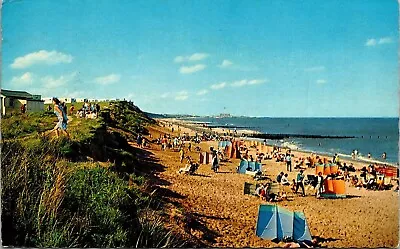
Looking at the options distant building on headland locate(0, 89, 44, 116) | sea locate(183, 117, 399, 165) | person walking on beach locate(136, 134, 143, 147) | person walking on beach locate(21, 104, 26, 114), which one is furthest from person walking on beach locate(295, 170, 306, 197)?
person walking on beach locate(21, 104, 26, 114)

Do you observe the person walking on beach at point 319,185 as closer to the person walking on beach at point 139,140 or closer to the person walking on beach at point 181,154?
the person walking on beach at point 181,154

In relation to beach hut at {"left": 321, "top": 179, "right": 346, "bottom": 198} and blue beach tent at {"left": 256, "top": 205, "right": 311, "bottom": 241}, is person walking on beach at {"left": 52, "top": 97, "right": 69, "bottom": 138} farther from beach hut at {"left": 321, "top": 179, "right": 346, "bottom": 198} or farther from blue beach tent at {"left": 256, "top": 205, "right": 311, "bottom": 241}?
beach hut at {"left": 321, "top": 179, "right": 346, "bottom": 198}

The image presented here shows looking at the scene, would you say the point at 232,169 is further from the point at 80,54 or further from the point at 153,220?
the point at 80,54

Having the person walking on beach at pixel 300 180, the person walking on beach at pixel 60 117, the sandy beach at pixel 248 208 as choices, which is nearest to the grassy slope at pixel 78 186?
the person walking on beach at pixel 60 117

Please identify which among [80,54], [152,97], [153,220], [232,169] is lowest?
[153,220]

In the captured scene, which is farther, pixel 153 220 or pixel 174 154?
pixel 174 154

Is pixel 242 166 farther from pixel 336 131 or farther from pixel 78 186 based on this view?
pixel 78 186

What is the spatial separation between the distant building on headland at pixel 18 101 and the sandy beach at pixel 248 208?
1168mm

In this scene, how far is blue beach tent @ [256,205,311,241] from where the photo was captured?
18.9ft

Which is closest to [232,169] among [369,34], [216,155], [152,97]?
[216,155]

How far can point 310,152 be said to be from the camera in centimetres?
609

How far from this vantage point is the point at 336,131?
6344 millimetres

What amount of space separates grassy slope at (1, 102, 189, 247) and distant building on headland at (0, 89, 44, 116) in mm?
96

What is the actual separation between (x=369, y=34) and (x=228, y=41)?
134 centimetres
